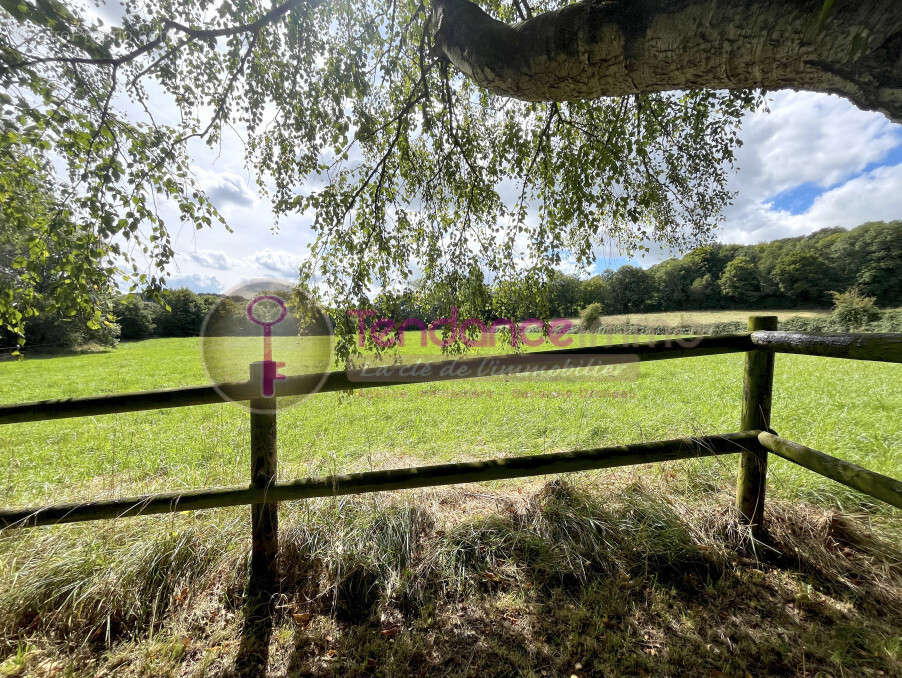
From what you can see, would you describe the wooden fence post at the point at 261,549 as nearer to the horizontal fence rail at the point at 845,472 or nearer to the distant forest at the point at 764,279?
the horizontal fence rail at the point at 845,472

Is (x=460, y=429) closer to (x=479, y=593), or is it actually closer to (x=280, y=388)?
(x=479, y=593)

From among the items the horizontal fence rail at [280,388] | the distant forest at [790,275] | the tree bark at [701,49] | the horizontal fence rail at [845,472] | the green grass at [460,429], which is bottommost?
the green grass at [460,429]

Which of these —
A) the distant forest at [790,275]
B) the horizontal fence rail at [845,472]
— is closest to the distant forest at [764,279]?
the distant forest at [790,275]

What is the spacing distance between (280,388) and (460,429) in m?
5.05

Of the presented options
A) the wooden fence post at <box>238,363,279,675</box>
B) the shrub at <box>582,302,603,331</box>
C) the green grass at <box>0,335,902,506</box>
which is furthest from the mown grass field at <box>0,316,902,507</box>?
the shrub at <box>582,302,603,331</box>

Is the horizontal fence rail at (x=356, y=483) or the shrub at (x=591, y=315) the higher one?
the shrub at (x=591, y=315)

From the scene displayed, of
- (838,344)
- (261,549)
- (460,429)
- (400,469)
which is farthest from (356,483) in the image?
(460,429)

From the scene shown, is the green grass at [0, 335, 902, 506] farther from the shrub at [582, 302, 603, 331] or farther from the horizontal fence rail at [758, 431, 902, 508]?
the shrub at [582, 302, 603, 331]

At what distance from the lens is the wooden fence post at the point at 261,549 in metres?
1.79

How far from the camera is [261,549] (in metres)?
2.12

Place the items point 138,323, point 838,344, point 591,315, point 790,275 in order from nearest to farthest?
point 838,344 < point 591,315 < point 790,275 < point 138,323

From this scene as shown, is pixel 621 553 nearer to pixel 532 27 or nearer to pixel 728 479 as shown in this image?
pixel 728 479

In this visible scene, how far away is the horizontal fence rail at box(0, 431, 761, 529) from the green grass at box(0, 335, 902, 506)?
87 cm

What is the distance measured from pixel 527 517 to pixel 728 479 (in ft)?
5.69
